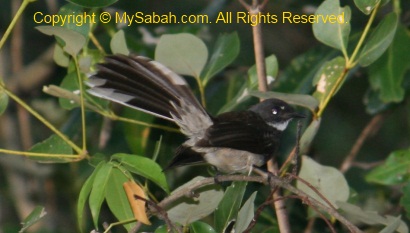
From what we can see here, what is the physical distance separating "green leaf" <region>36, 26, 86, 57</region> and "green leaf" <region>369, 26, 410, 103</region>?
1.69 metres

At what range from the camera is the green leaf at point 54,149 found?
3115 mm

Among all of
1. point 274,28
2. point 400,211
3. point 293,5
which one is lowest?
point 400,211

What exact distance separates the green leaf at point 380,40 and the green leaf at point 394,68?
1063 millimetres

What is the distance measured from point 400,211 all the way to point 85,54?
1953mm

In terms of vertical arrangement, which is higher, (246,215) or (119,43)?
(119,43)

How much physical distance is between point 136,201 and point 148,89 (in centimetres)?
72

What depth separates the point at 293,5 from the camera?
4961mm

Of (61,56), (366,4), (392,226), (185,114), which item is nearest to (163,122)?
(185,114)

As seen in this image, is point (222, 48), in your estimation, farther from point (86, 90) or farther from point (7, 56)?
point (7, 56)

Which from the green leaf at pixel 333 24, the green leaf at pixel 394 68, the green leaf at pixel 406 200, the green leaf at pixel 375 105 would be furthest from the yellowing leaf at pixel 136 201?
the green leaf at pixel 375 105

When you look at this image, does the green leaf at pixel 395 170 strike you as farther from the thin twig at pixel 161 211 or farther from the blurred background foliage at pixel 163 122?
the thin twig at pixel 161 211

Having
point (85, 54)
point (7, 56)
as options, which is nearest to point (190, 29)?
point (85, 54)

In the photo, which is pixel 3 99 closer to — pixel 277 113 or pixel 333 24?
pixel 333 24

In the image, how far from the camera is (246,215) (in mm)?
2781
